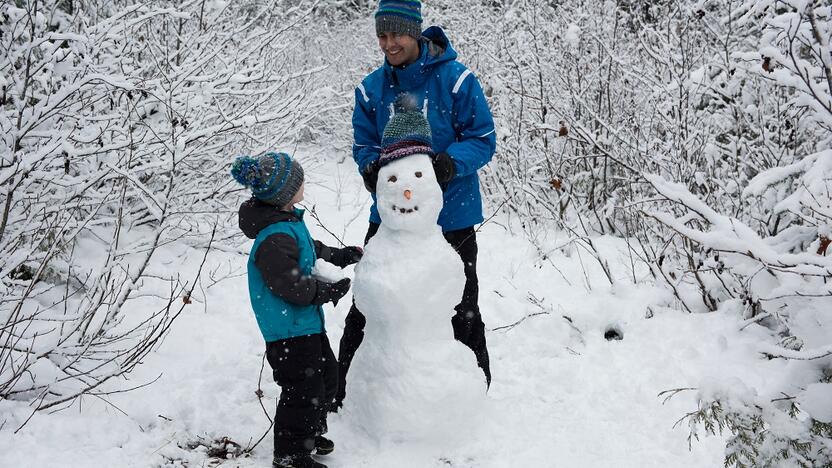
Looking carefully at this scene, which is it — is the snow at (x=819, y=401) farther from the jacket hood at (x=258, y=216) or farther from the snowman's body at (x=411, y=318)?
the jacket hood at (x=258, y=216)

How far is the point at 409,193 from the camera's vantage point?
2.57 metres

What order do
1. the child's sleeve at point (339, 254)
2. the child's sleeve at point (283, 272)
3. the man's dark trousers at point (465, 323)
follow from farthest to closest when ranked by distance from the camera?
the man's dark trousers at point (465, 323)
the child's sleeve at point (339, 254)
the child's sleeve at point (283, 272)

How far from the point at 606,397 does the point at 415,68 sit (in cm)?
197

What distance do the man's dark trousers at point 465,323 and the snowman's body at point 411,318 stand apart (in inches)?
9.9

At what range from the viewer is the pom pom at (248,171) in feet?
8.15

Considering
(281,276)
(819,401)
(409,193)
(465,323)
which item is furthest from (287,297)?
(819,401)

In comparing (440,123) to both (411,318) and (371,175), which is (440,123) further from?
(411,318)

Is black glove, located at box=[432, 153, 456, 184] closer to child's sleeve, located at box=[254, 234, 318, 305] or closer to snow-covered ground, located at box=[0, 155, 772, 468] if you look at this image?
child's sleeve, located at box=[254, 234, 318, 305]

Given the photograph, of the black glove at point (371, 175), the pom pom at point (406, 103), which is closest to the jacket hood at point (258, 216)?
the black glove at point (371, 175)

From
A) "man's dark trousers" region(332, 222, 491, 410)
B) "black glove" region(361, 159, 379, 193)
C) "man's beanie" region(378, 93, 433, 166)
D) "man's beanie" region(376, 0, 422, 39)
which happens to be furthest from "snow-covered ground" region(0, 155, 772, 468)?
"man's beanie" region(376, 0, 422, 39)

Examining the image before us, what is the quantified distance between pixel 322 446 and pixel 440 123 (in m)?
1.60

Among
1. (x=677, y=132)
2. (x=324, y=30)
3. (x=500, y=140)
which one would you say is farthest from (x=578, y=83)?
(x=324, y=30)

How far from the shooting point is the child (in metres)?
2.48

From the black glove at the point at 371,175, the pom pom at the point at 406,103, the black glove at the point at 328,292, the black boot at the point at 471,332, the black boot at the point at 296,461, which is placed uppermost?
the pom pom at the point at 406,103
